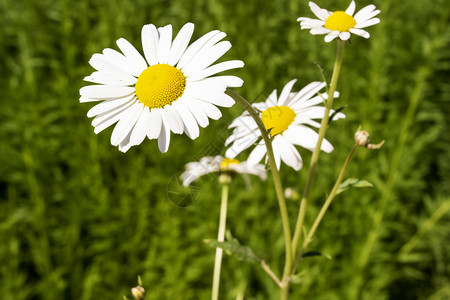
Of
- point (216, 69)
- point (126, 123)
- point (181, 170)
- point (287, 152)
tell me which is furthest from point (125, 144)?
point (181, 170)

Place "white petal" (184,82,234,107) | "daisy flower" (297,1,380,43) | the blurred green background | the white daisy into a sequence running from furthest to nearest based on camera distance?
the blurred green background < the white daisy < "daisy flower" (297,1,380,43) < "white petal" (184,82,234,107)

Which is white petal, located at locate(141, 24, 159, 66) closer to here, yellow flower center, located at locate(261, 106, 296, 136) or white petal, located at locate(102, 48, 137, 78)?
white petal, located at locate(102, 48, 137, 78)

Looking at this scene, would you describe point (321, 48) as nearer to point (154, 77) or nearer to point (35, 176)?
point (35, 176)

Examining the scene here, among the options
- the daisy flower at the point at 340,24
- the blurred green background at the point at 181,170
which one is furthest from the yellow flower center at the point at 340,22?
the blurred green background at the point at 181,170

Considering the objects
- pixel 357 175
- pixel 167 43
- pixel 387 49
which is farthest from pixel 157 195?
pixel 167 43

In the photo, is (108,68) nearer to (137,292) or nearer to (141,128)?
(141,128)

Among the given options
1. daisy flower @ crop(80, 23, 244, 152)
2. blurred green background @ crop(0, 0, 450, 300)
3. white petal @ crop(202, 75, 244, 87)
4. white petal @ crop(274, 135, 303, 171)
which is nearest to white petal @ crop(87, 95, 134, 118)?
daisy flower @ crop(80, 23, 244, 152)

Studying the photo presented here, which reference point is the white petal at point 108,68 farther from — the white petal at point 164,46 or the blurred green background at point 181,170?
the blurred green background at point 181,170
